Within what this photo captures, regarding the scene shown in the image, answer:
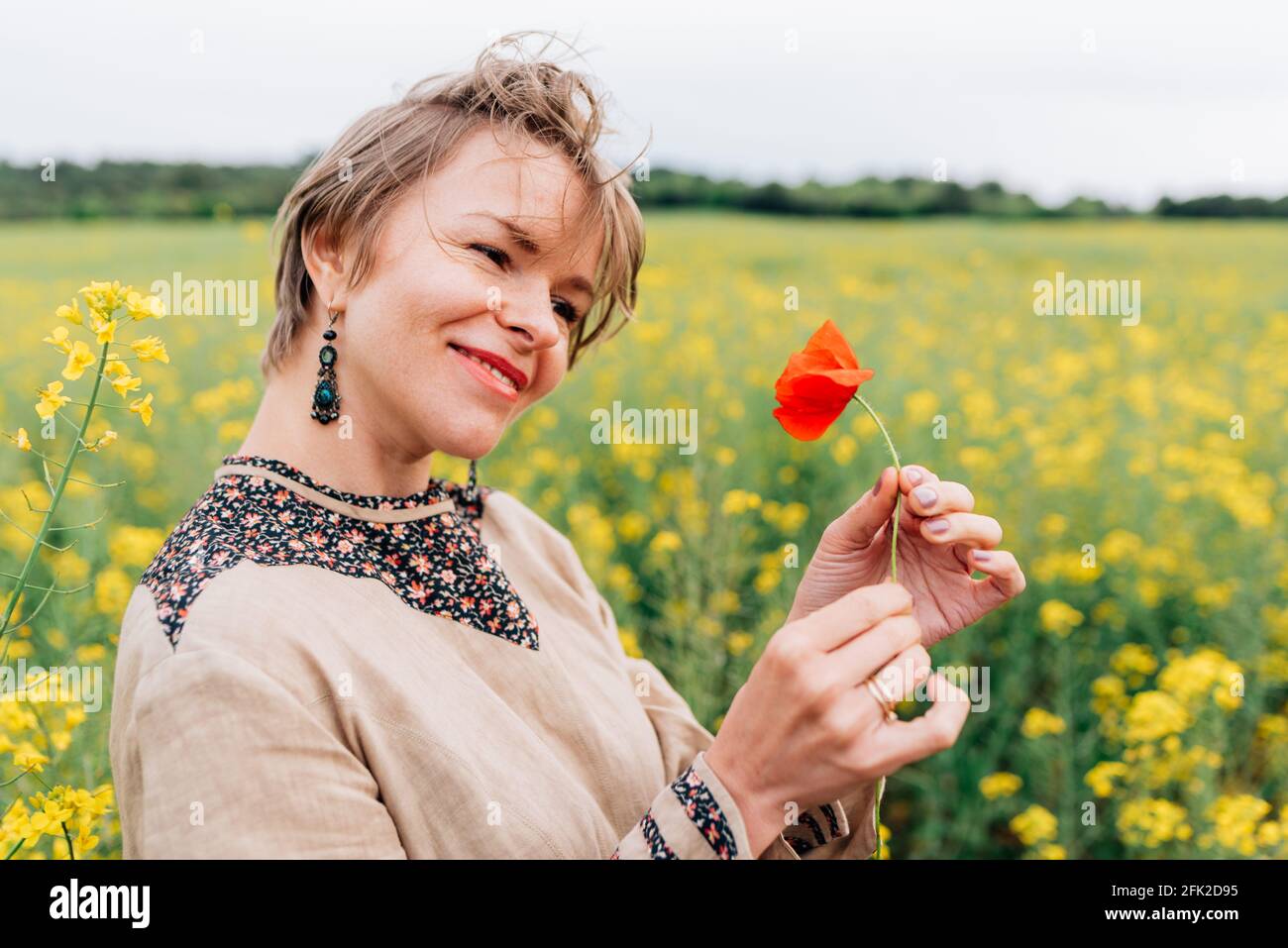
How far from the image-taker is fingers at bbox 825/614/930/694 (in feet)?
2.92

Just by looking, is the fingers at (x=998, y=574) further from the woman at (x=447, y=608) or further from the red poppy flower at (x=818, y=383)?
the red poppy flower at (x=818, y=383)

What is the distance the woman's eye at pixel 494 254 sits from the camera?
3.89 feet

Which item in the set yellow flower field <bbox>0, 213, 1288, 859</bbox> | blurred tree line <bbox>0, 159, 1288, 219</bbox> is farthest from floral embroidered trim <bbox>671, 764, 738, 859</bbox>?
blurred tree line <bbox>0, 159, 1288, 219</bbox>

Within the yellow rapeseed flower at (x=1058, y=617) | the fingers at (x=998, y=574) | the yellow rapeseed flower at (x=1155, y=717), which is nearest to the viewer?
the fingers at (x=998, y=574)

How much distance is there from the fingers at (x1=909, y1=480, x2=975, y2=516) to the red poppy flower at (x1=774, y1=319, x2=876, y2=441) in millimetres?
150

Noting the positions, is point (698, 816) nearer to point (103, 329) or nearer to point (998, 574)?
point (998, 574)

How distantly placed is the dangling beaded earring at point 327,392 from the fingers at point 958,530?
72cm

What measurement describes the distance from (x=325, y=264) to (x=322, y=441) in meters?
0.23

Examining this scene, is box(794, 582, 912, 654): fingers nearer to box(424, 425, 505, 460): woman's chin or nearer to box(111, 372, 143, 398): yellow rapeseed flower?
box(424, 425, 505, 460): woman's chin

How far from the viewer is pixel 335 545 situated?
A: 118 cm

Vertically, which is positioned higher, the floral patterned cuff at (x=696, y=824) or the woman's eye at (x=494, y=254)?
the woman's eye at (x=494, y=254)

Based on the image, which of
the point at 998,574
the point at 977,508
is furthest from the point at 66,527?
the point at 977,508

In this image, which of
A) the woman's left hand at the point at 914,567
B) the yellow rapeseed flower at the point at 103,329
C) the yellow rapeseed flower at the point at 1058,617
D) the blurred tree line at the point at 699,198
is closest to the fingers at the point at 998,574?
the woman's left hand at the point at 914,567
